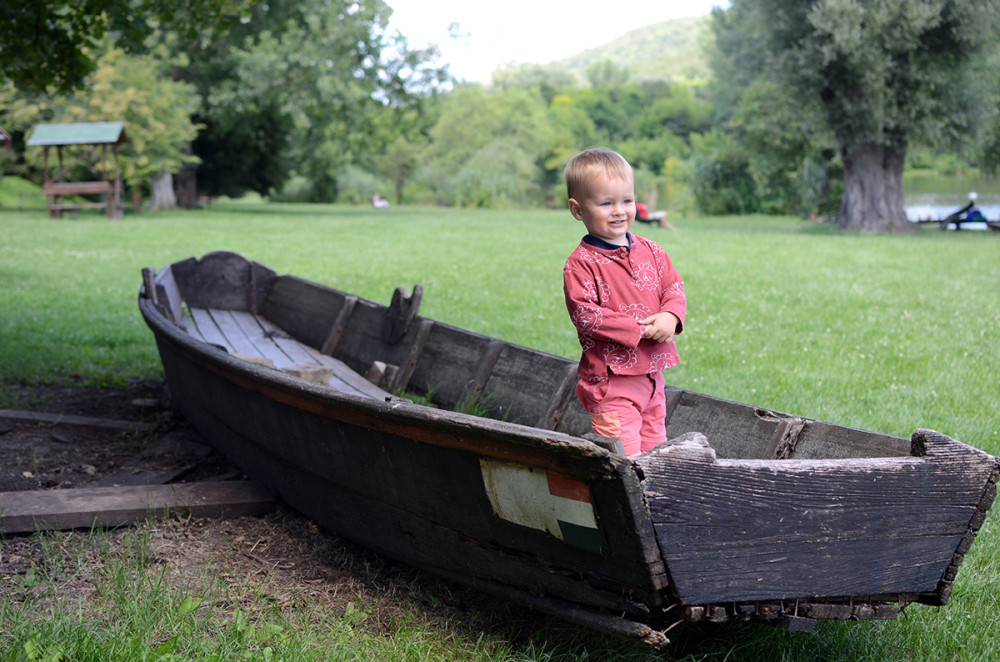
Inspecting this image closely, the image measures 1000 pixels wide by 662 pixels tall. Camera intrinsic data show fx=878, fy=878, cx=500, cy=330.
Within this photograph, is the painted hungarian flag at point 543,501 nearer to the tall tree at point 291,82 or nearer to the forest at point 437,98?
the forest at point 437,98

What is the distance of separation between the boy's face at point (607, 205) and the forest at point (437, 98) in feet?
9.92

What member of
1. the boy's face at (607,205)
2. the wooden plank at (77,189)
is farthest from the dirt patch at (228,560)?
the wooden plank at (77,189)

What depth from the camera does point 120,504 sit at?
13.5 ft

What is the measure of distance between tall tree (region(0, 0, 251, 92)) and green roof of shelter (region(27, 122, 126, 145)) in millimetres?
20620

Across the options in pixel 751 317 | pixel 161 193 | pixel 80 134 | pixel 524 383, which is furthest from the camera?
pixel 161 193

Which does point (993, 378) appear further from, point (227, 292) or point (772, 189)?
point (772, 189)

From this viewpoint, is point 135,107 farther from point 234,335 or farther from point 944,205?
point 944,205

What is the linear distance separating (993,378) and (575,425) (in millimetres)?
4241

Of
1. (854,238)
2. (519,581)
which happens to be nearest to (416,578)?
(519,581)

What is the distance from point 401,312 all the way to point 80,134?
81.3ft

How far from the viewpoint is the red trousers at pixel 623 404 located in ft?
10.7

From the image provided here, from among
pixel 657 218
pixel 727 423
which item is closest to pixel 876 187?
pixel 657 218

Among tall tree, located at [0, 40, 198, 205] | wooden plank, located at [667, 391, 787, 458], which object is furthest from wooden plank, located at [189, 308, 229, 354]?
tall tree, located at [0, 40, 198, 205]

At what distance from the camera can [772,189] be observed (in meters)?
35.5
